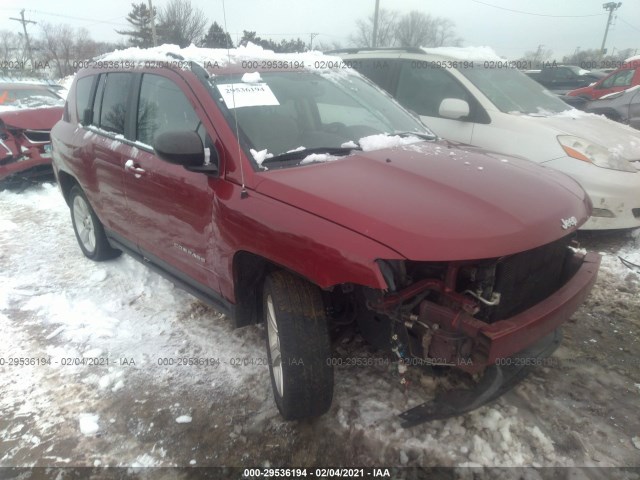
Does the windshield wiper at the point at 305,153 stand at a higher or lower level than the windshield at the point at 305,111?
lower

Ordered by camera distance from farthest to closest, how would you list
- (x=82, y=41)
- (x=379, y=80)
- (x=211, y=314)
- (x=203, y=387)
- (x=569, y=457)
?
(x=82, y=41), (x=379, y=80), (x=211, y=314), (x=203, y=387), (x=569, y=457)

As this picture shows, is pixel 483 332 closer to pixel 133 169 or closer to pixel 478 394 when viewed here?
pixel 478 394

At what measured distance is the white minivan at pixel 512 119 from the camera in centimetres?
427

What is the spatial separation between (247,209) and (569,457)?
204 centimetres

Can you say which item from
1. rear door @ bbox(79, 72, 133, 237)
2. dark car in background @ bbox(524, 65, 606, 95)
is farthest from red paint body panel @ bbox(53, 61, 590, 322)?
dark car in background @ bbox(524, 65, 606, 95)

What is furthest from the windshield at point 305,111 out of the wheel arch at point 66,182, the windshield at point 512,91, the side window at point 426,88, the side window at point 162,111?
the wheel arch at point 66,182

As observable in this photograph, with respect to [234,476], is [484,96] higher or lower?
higher

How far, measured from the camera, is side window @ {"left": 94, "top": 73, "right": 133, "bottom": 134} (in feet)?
11.6

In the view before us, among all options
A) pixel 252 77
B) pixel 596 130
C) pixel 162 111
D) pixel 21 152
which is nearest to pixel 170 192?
pixel 162 111

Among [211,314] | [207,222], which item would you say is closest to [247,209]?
[207,222]

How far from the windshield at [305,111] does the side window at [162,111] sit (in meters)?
0.25

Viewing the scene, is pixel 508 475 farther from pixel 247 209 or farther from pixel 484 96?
pixel 484 96

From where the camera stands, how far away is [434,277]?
6.89 feet

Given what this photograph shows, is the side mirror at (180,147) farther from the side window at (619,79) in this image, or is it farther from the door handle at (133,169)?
the side window at (619,79)
